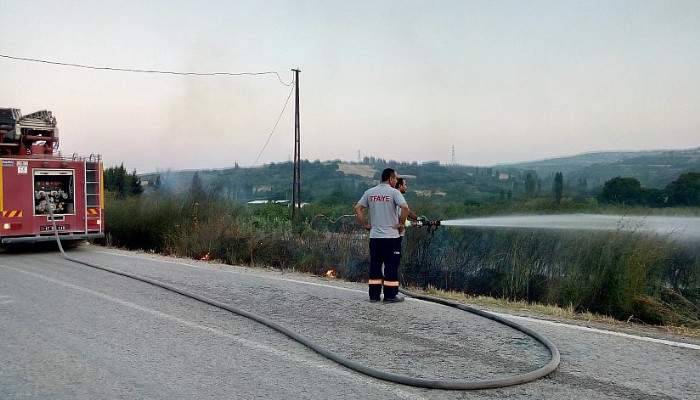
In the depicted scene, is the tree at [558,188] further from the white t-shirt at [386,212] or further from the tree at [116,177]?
the tree at [116,177]

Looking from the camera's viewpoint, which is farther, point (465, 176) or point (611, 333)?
point (465, 176)

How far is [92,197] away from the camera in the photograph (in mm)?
16156

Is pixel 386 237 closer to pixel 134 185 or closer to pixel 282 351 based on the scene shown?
pixel 282 351

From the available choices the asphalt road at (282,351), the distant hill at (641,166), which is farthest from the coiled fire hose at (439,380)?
the distant hill at (641,166)

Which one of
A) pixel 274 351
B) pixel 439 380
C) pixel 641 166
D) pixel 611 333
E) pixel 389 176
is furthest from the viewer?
pixel 641 166

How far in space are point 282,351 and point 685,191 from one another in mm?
8623

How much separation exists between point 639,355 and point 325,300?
4069 millimetres

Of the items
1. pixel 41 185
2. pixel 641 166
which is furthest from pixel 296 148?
pixel 641 166

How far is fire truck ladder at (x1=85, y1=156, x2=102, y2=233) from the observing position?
16.1 metres

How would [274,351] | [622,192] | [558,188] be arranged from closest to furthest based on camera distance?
[274,351], [622,192], [558,188]

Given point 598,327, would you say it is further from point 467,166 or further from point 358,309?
point 467,166

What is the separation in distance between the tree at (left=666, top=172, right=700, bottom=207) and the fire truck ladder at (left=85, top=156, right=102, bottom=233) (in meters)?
13.9

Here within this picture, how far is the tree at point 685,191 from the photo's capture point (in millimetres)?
10352

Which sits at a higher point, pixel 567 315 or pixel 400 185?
pixel 400 185
